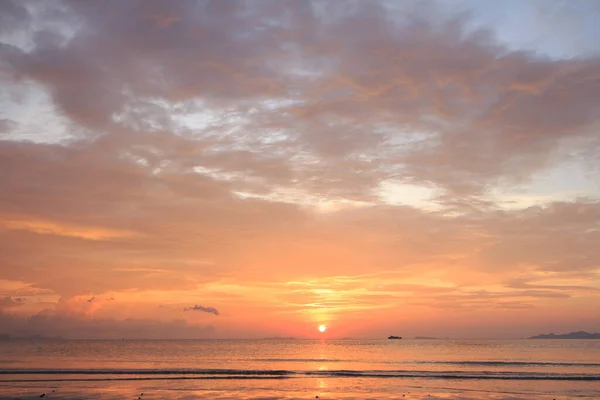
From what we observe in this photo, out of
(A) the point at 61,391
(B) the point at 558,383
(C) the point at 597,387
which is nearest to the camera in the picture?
(A) the point at 61,391

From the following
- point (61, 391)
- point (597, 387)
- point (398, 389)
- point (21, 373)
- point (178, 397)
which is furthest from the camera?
point (21, 373)

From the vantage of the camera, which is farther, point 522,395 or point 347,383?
point 347,383

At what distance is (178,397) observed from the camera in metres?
39.5

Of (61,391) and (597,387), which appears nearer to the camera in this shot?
(61,391)

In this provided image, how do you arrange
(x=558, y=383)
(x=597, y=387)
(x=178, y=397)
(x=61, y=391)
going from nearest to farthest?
(x=178, y=397) → (x=61, y=391) → (x=597, y=387) → (x=558, y=383)

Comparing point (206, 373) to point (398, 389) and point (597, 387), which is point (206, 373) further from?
point (597, 387)

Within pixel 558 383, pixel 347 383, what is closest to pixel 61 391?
pixel 347 383

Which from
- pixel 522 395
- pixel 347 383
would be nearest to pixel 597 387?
pixel 522 395

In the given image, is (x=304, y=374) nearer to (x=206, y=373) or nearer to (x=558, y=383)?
(x=206, y=373)

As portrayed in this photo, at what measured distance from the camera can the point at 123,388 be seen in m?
45.3

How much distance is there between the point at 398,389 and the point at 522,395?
34.9 ft

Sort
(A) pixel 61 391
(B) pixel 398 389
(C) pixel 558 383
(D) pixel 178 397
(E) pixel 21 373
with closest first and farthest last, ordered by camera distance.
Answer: (D) pixel 178 397, (A) pixel 61 391, (B) pixel 398 389, (C) pixel 558 383, (E) pixel 21 373

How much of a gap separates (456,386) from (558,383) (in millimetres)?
12721

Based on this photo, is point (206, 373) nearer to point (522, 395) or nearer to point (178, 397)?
point (178, 397)
